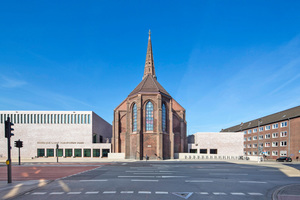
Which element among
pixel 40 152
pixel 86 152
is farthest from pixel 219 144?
pixel 40 152

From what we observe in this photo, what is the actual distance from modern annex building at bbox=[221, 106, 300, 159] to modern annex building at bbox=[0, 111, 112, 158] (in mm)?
43546

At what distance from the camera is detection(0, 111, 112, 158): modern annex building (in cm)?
5291

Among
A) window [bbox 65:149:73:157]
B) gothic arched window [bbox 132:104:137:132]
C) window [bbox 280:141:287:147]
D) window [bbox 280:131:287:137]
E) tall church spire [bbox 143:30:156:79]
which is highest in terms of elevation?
tall church spire [bbox 143:30:156:79]

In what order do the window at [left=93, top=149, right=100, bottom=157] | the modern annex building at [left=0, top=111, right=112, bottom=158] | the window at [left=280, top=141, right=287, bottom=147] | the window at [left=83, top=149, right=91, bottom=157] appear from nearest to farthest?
1. the window at [left=83, top=149, right=91, bottom=157]
2. the modern annex building at [left=0, top=111, right=112, bottom=158]
3. the window at [left=93, top=149, right=100, bottom=157]
4. the window at [left=280, top=141, right=287, bottom=147]

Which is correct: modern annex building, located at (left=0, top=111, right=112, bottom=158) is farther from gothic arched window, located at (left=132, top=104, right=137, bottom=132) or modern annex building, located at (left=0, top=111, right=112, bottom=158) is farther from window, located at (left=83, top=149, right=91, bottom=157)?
gothic arched window, located at (left=132, top=104, right=137, bottom=132)

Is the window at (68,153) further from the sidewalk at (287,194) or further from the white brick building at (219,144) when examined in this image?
the sidewalk at (287,194)

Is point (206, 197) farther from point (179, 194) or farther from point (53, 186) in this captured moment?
point (53, 186)

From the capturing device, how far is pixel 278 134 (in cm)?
6097

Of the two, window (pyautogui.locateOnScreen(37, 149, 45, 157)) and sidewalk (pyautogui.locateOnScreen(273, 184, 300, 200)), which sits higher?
sidewalk (pyautogui.locateOnScreen(273, 184, 300, 200))

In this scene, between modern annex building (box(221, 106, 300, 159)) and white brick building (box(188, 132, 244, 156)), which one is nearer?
white brick building (box(188, 132, 244, 156))

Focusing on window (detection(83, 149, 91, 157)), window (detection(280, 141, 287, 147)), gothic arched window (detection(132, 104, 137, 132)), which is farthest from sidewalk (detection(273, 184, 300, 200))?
window (detection(280, 141, 287, 147))

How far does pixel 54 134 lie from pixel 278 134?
6528 cm

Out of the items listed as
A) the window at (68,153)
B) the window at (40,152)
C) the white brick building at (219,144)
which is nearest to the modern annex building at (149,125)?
the white brick building at (219,144)

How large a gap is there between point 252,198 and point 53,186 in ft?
36.6
